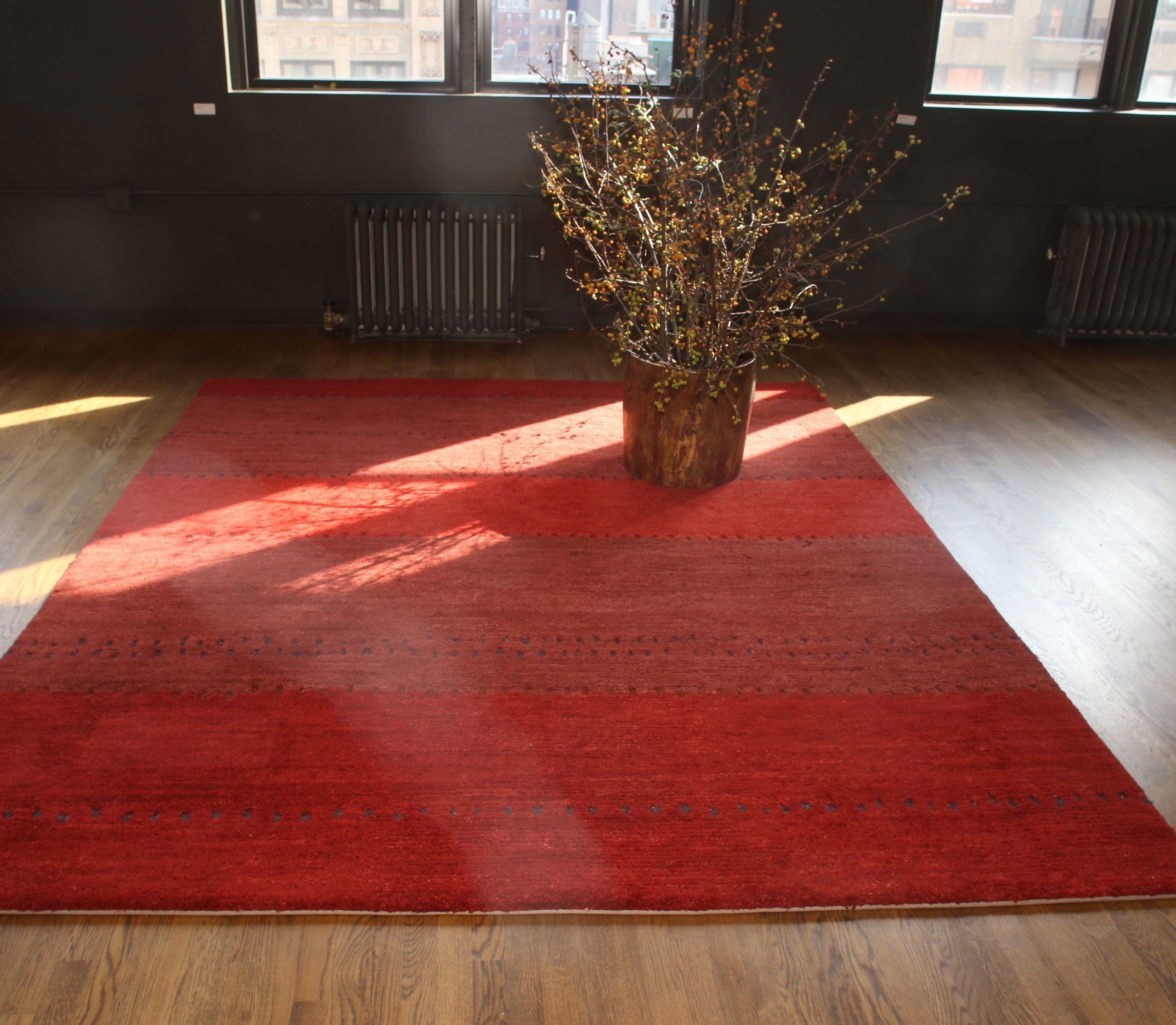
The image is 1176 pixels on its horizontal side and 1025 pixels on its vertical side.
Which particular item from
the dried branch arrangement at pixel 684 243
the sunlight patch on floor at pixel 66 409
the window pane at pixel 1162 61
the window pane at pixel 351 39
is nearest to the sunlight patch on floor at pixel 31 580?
the sunlight patch on floor at pixel 66 409

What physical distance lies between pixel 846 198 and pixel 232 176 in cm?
324

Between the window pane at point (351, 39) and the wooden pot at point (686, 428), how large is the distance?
8.72ft

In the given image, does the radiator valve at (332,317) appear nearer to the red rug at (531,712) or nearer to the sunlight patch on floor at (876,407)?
the red rug at (531,712)

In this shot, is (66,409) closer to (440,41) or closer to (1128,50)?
(440,41)

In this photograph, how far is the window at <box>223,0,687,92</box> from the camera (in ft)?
18.4

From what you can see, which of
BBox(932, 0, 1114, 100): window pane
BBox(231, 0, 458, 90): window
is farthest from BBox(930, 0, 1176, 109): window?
BBox(231, 0, 458, 90): window

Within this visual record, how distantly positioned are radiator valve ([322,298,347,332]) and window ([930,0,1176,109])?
340 cm

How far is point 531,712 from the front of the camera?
2.75 meters

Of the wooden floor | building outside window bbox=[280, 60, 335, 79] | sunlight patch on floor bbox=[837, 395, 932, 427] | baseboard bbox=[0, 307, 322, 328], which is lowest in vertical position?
the wooden floor

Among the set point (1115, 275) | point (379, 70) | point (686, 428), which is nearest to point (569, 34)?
point (379, 70)

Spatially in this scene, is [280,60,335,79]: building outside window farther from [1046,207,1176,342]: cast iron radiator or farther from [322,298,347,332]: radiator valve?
[1046,207,1176,342]: cast iron radiator

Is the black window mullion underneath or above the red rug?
above

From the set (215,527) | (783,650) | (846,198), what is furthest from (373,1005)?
(846,198)

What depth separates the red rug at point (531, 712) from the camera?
2271mm
